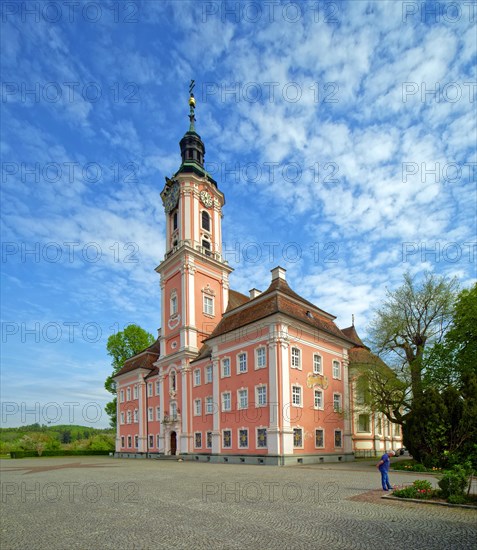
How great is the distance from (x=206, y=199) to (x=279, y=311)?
62.8 ft

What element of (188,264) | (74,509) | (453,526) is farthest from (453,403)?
(188,264)

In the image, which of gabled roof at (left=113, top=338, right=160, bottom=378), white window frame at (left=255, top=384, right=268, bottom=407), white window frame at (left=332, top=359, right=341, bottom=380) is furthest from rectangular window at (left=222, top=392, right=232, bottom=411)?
gabled roof at (left=113, top=338, right=160, bottom=378)

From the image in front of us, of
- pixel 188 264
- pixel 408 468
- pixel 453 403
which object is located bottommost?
pixel 408 468

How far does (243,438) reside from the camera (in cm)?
3198

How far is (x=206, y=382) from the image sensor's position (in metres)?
37.5

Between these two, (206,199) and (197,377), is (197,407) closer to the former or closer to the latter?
(197,377)

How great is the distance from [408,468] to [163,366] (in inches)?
1075

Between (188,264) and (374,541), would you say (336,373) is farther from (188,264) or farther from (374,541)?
(374,541)

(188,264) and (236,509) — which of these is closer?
(236,509)

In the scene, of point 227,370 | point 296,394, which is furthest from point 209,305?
point 296,394

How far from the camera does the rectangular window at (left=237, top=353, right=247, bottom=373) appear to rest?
109 feet

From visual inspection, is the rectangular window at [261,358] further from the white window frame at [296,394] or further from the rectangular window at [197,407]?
the rectangular window at [197,407]

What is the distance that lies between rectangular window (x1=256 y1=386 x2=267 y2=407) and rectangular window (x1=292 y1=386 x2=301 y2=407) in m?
1.95

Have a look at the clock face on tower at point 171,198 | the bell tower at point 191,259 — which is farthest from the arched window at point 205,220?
the clock face on tower at point 171,198
